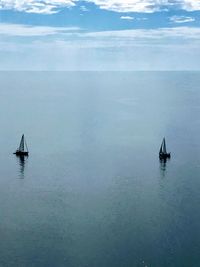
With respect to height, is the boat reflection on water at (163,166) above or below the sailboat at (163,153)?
below

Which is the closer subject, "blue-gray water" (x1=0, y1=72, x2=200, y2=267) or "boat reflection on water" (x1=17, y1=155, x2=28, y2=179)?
"blue-gray water" (x1=0, y1=72, x2=200, y2=267)

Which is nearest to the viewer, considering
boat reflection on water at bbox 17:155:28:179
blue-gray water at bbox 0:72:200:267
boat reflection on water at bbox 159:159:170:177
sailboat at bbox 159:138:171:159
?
blue-gray water at bbox 0:72:200:267

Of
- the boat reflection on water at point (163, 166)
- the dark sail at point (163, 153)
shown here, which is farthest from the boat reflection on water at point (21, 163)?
the dark sail at point (163, 153)

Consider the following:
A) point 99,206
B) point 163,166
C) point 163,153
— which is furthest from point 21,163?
point 163,153

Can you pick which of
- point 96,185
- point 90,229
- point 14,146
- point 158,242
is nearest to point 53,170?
point 96,185

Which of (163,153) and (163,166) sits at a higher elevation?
(163,153)

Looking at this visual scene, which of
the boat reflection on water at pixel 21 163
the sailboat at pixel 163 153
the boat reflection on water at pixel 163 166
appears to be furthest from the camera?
the sailboat at pixel 163 153

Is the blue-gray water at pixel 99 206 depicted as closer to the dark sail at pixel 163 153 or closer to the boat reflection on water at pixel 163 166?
the boat reflection on water at pixel 163 166

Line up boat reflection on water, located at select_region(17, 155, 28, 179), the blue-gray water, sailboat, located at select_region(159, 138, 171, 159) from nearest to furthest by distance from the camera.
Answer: the blue-gray water, boat reflection on water, located at select_region(17, 155, 28, 179), sailboat, located at select_region(159, 138, 171, 159)

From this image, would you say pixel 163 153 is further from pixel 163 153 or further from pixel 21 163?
pixel 21 163

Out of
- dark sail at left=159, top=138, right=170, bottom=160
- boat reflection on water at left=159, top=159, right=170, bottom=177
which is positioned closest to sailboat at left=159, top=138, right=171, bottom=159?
dark sail at left=159, top=138, right=170, bottom=160

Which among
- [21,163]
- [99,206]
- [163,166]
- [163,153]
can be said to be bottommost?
[99,206]

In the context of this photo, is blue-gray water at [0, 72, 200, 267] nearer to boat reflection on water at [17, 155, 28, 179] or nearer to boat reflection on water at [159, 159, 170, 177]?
boat reflection on water at [159, 159, 170, 177]

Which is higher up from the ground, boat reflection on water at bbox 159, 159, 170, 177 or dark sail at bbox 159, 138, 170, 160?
dark sail at bbox 159, 138, 170, 160
